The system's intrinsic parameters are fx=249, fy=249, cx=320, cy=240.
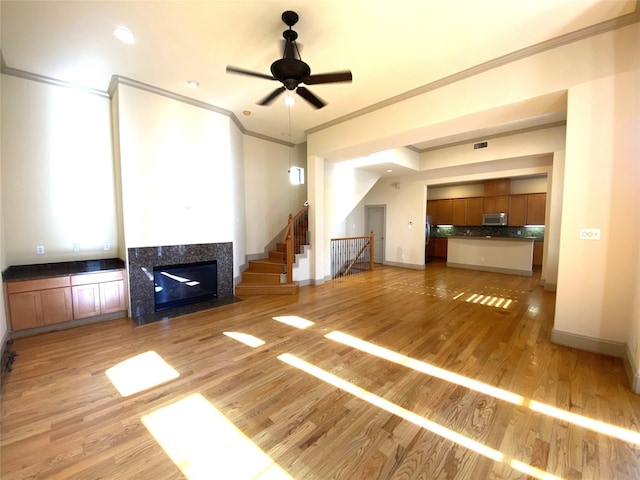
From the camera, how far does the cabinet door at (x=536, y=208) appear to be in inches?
296

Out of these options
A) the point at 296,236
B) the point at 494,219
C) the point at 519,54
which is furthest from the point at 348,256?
the point at 519,54

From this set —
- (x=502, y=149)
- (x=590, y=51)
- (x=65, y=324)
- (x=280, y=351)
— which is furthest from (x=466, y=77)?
(x=65, y=324)

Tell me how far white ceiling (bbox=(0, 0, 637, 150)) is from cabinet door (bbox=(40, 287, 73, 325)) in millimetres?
3063

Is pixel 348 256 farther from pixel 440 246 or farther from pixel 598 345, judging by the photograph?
pixel 598 345

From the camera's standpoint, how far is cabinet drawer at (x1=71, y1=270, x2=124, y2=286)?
3.51 metres

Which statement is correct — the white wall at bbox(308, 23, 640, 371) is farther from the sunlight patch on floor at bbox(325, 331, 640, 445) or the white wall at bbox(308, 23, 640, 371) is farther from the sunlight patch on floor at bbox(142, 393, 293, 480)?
the sunlight patch on floor at bbox(142, 393, 293, 480)

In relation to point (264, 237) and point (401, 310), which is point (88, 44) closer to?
point (264, 237)

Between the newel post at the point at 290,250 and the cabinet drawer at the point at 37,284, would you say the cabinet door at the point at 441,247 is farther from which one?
the cabinet drawer at the point at 37,284

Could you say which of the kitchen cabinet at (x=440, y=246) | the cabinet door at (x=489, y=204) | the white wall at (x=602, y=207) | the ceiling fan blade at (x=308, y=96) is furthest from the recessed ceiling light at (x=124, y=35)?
the kitchen cabinet at (x=440, y=246)

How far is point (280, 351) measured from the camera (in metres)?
2.90

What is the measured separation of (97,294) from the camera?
3.69 m

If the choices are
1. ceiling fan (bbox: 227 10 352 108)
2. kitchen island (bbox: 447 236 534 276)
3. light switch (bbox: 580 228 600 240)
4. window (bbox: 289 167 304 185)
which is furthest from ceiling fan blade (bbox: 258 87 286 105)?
kitchen island (bbox: 447 236 534 276)

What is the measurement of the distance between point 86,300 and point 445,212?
10289 millimetres

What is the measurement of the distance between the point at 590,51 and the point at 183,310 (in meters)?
6.46
